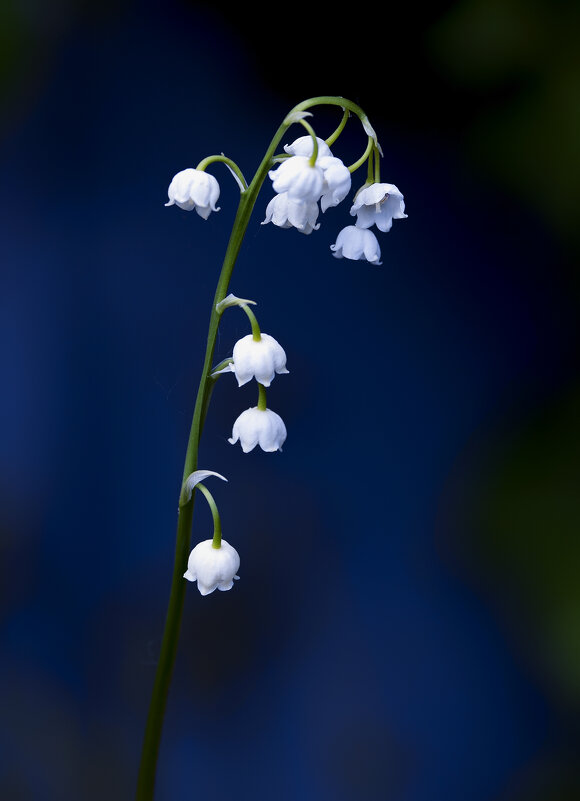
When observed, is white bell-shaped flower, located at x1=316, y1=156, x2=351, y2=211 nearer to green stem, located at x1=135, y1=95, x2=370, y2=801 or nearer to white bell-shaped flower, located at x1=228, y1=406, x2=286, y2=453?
green stem, located at x1=135, y1=95, x2=370, y2=801

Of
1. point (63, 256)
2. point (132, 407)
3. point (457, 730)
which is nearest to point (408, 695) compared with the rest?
point (457, 730)

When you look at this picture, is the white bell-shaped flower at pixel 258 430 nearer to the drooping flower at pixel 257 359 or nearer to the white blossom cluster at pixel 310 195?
the drooping flower at pixel 257 359

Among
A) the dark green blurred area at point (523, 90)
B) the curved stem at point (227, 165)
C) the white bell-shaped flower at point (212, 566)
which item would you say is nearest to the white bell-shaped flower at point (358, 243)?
the curved stem at point (227, 165)

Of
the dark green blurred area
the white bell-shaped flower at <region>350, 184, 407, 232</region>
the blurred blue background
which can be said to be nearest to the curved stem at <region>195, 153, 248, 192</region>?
the white bell-shaped flower at <region>350, 184, 407, 232</region>

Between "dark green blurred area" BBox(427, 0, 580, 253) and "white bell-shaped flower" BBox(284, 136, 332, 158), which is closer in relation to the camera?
Result: "white bell-shaped flower" BBox(284, 136, 332, 158)

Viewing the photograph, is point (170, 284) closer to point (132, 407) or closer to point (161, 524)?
point (132, 407)

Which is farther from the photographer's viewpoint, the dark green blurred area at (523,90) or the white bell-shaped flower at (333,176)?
the dark green blurred area at (523,90)
